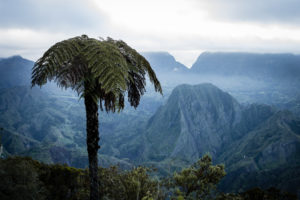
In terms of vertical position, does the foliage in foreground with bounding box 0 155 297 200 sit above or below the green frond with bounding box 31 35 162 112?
below

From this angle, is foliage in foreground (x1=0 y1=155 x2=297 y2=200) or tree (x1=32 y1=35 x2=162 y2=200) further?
foliage in foreground (x1=0 y1=155 x2=297 y2=200)

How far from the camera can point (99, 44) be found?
225 inches

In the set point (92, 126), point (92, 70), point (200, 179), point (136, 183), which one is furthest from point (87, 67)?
point (200, 179)

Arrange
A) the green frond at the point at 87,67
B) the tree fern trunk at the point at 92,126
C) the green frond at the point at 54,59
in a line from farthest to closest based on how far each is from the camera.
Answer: the tree fern trunk at the point at 92,126 < the green frond at the point at 54,59 < the green frond at the point at 87,67

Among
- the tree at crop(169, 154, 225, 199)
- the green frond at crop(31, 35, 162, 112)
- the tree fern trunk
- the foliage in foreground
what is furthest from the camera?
the tree at crop(169, 154, 225, 199)

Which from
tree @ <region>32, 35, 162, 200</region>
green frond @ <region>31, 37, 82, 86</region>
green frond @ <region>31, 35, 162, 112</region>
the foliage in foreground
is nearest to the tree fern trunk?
tree @ <region>32, 35, 162, 200</region>

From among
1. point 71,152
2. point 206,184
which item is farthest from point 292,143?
point 206,184

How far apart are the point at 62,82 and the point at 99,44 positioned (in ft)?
4.40

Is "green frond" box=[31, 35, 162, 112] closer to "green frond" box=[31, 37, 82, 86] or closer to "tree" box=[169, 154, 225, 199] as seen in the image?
"green frond" box=[31, 37, 82, 86]

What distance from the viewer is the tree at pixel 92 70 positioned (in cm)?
521

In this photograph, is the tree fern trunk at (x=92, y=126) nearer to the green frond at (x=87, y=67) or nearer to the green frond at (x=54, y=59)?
the green frond at (x=87, y=67)

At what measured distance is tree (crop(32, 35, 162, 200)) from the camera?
5.21 m

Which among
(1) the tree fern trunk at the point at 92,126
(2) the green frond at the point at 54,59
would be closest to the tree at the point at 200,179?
(1) the tree fern trunk at the point at 92,126

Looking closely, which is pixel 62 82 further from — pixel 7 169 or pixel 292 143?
pixel 292 143
